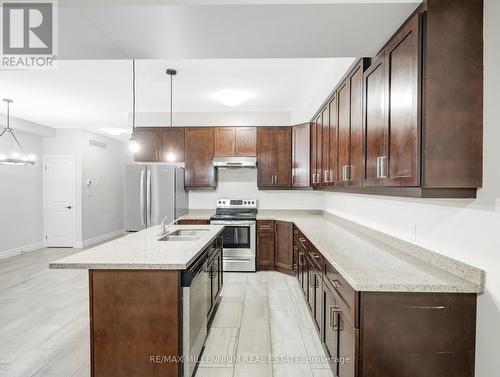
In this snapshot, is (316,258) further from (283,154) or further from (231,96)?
(283,154)

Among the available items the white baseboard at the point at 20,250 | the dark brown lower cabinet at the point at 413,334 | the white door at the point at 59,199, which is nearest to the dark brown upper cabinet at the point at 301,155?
Answer: the dark brown lower cabinet at the point at 413,334

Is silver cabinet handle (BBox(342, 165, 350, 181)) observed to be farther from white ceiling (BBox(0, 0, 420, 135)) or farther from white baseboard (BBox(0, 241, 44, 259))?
white baseboard (BBox(0, 241, 44, 259))

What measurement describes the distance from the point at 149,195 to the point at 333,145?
2.96 metres

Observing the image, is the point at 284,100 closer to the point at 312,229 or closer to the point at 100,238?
the point at 312,229

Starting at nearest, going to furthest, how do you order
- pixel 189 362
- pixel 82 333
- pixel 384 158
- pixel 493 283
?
1. pixel 493 283
2. pixel 384 158
3. pixel 189 362
4. pixel 82 333

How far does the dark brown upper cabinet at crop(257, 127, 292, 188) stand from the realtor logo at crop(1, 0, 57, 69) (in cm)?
325

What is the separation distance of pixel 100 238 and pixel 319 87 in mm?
6401

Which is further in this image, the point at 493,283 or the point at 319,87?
the point at 319,87

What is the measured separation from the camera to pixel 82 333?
2695 millimetres

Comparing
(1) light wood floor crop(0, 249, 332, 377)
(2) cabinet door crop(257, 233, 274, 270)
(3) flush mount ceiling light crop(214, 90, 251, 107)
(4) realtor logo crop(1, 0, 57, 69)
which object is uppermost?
(3) flush mount ceiling light crop(214, 90, 251, 107)

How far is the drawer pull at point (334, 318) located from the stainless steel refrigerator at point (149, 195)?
3.06 meters

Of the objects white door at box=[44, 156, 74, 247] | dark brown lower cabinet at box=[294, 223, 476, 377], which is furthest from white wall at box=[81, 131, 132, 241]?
dark brown lower cabinet at box=[294, 223, 476, 377]

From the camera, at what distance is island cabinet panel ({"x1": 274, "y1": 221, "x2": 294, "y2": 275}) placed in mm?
4355

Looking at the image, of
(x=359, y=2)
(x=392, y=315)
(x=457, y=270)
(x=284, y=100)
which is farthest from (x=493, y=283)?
(x=284, y=100)
